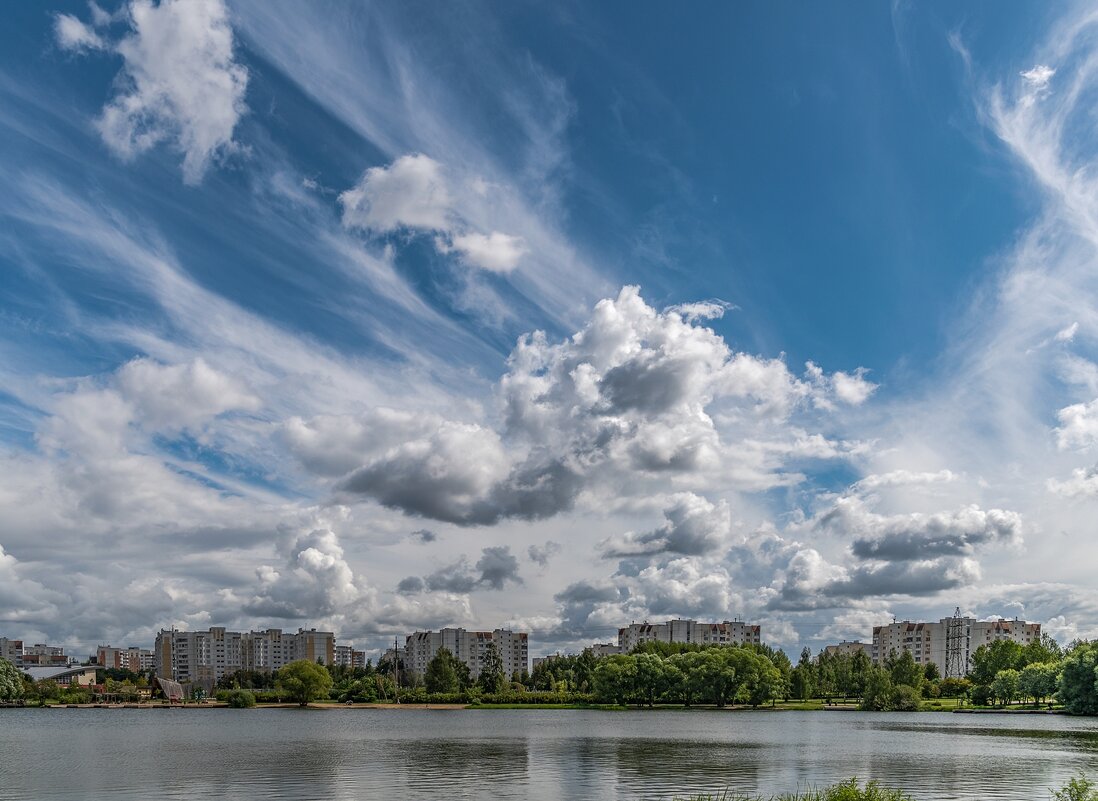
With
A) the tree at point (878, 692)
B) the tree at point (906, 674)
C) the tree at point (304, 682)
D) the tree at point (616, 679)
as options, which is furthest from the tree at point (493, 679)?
the tree at point (906, 674)

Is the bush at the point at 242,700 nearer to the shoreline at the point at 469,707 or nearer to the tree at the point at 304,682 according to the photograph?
the shoreline at the point at 469,707

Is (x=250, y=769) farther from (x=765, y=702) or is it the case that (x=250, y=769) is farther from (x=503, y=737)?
(x=765, y=702)

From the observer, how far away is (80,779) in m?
A: 42.0

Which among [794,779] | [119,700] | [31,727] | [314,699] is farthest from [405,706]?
[794,779]

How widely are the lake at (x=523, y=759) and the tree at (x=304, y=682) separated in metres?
46.2

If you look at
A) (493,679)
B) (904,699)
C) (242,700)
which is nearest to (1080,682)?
(904,699)

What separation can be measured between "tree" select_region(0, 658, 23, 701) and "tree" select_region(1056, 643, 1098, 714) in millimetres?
135393

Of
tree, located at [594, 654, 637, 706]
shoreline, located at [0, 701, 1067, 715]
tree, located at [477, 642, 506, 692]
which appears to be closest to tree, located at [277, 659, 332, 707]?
shoreline, located at [0, 701, 1067, 715]

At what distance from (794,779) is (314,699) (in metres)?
111

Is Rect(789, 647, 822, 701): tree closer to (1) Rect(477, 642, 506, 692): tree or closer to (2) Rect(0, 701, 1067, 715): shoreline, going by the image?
(2) Rect(0, 701, 1067, 715): shoreline

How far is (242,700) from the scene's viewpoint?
13738cm

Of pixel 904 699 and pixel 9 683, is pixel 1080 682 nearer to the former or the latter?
pixel 904 699

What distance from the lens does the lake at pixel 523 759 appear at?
38.8 m

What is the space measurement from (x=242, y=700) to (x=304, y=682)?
10.2m
